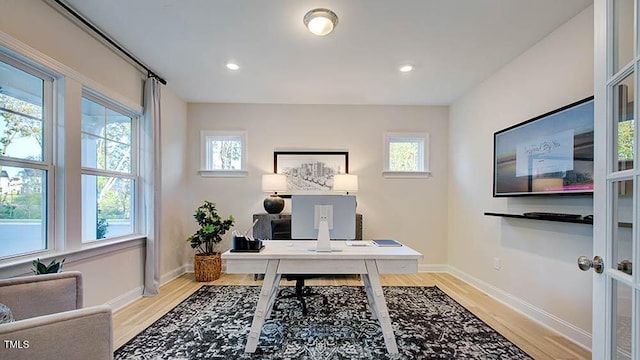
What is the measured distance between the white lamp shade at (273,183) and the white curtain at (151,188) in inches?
52.5

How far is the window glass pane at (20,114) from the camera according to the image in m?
1.93

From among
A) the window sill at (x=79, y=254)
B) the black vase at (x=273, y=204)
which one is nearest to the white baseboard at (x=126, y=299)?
the window sill at (x=79, y=254)

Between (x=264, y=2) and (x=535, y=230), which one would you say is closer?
(x=264, y=2)

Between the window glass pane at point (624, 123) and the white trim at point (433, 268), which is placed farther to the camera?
the white trim at point (433, 268)

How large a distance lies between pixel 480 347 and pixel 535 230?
1199mm

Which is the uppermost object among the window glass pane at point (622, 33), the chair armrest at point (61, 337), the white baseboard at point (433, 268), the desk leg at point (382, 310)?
the window glass pane at point (622, 33)

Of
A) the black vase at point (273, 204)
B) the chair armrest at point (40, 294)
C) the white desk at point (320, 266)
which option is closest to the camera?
the chair armrest at point (40, 294)

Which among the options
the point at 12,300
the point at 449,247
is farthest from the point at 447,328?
the point at 12,300

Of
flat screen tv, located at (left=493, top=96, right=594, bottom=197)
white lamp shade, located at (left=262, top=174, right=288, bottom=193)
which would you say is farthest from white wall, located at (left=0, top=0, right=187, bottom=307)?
flat screen tv, located at (left=493, top=96, right=594, bottom=197)

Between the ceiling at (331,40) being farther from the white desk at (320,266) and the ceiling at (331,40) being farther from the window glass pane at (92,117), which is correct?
the white desk at (320,266)

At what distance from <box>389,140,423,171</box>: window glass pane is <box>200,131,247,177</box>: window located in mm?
2252

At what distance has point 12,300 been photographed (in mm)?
1459

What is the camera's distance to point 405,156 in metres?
4.53

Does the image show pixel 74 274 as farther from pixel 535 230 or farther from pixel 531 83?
pixel 531 83
